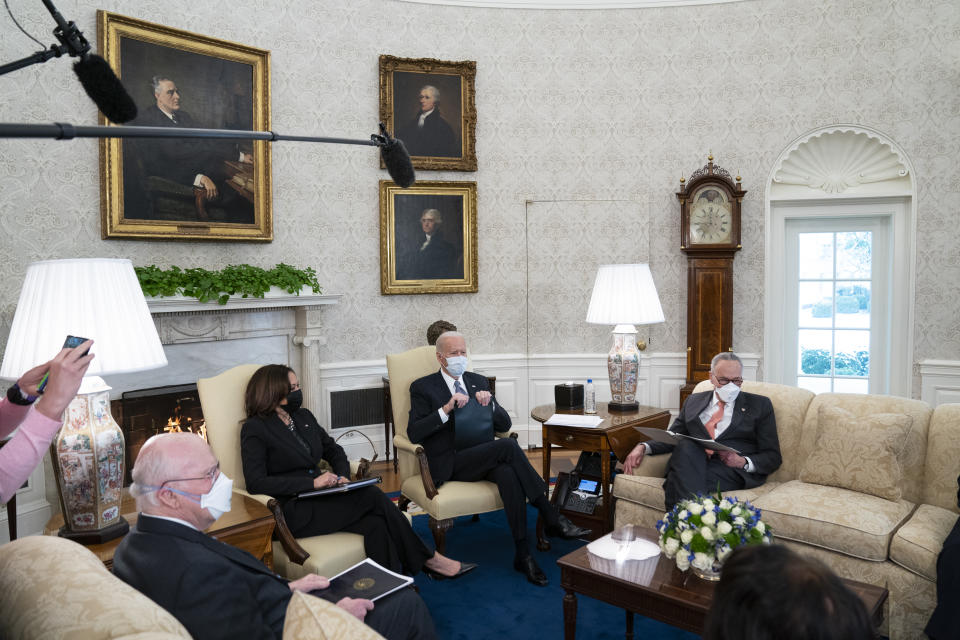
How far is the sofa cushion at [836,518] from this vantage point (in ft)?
10.1

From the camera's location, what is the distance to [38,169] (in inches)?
179

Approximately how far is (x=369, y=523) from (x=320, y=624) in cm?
216

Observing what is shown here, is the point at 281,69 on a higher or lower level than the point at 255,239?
higher

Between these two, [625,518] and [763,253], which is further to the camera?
[763,253]

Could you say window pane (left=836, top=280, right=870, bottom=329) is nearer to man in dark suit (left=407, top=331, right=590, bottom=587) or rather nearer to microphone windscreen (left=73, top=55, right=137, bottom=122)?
man in dark suit (left=407, top=331, right=590, bottom=587)

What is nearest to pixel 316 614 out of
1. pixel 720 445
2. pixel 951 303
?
pixel 720 445

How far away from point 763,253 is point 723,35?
202cm

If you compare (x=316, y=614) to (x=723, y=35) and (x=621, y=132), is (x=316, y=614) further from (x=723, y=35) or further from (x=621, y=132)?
(x=723, y=35)

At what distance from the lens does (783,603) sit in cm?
107

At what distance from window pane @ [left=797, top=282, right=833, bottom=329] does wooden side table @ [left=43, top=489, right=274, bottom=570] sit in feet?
17.9

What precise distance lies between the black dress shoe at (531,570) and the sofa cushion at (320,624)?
2.47 meters

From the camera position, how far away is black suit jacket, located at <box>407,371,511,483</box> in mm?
4016

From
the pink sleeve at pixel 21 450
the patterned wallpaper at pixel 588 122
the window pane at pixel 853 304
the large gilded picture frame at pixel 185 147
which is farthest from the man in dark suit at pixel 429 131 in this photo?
the pink sleeve at pixel 21 450

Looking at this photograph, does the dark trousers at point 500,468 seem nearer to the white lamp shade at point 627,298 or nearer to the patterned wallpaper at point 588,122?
the white lamp shade at point 627,298
